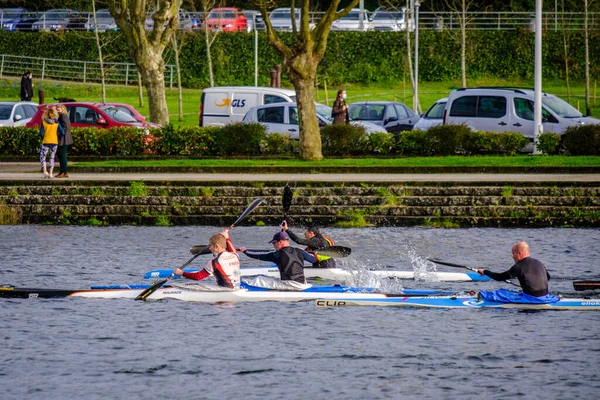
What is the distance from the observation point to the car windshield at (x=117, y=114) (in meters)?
33.4

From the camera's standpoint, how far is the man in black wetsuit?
49.2ft

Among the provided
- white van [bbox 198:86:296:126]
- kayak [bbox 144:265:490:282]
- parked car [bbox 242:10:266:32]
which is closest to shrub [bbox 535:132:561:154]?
white van [bbox 198:86:296:126]

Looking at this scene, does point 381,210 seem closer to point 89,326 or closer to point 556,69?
point 89,326

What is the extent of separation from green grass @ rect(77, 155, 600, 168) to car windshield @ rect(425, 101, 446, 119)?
4669 mm

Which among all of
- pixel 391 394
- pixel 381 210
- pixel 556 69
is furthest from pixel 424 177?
pixel 556 69

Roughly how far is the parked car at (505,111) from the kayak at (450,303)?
50.2ft

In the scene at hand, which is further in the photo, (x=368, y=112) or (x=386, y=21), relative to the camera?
(x=386, y=21)

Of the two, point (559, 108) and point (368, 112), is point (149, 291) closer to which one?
point (559, 108)

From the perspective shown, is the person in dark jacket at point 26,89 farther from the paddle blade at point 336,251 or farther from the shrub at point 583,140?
the paddle blade at point 336,251

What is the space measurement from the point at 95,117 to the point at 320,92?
71.8 feet

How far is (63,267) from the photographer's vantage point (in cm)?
1925

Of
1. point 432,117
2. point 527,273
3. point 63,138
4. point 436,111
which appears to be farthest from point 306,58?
point 527,273

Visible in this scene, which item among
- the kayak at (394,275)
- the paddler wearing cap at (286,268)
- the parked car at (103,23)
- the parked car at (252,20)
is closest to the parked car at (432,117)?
the kayak at (394,275)

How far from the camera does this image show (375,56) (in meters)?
55.5
